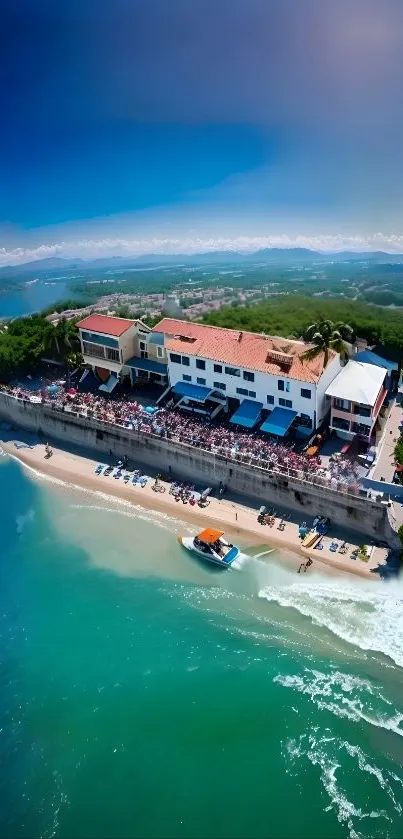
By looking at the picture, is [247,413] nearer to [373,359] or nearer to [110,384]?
[373,359]

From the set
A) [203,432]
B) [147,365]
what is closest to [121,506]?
[203,432]

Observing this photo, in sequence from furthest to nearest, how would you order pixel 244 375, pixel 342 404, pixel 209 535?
1. pixel 244 375
2. pixel 342 404
3. pixel 209 535

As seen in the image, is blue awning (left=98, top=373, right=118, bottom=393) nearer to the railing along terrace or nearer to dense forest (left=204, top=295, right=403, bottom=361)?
the railing along terrace

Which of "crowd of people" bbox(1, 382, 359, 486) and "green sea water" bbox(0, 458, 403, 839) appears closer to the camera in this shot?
"green sea water" bbox(0, 458, 403, 839)

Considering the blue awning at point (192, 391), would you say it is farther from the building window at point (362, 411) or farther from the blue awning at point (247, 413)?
the building window at point (362, 411)

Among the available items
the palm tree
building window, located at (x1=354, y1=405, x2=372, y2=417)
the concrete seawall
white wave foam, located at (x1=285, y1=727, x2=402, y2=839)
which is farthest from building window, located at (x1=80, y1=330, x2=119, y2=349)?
white wave foam, located at (x1=285, y1=727, x2=402, y2=839)

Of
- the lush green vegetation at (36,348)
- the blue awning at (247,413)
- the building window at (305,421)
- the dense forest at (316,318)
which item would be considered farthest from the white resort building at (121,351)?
the building window at (305,421)
